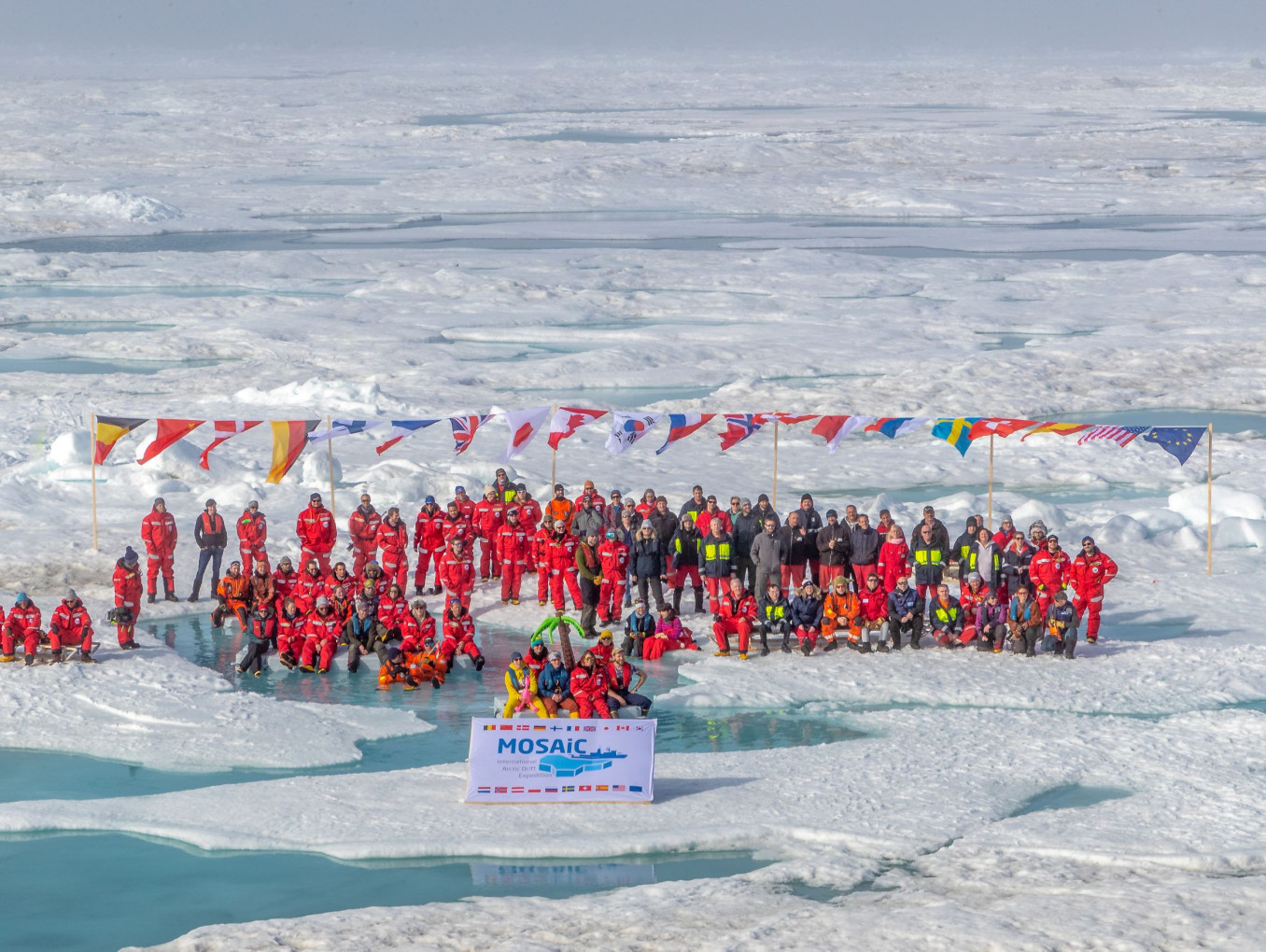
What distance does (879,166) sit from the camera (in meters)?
68.4

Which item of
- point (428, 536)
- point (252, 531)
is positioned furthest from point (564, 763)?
point (252, 531)

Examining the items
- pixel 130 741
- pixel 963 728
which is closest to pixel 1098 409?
pixel 963 728

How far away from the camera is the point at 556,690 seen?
41.9 ft

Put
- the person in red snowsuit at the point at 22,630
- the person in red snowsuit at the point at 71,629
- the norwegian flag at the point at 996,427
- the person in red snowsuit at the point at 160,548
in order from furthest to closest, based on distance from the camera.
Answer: the norwegian flag at the point at 996,427
the person in red snowsuit at the point at 160,548
the person in red snowsuit at the point at 71,629
the person in red snowsuit at the point at 22,630

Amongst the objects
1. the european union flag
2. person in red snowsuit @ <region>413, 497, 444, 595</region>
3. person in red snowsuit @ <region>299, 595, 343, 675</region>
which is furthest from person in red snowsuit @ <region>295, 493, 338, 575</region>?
the european union flag

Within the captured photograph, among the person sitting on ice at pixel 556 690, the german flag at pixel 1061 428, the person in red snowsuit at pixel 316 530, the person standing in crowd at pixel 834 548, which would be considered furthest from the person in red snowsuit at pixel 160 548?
the german flag at pixel 1061 428

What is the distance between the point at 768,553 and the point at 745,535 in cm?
50

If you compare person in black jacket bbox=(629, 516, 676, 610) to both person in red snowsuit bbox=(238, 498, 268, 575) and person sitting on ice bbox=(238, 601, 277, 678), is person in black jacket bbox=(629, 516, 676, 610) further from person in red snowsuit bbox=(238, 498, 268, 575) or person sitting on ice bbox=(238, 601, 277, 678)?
person in red snowsuit bbox=(238, 498, 268, 575)

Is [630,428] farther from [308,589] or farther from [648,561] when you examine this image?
[308,589]

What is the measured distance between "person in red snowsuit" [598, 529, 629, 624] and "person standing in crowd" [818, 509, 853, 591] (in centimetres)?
203

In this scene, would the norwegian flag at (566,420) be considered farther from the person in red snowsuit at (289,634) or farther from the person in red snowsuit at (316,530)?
the person in red snowsuit at (289,634)

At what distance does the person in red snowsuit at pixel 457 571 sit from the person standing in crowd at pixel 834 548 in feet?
11.9

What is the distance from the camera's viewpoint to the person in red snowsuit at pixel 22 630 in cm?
1459

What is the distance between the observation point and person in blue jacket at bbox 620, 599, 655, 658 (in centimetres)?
1552
